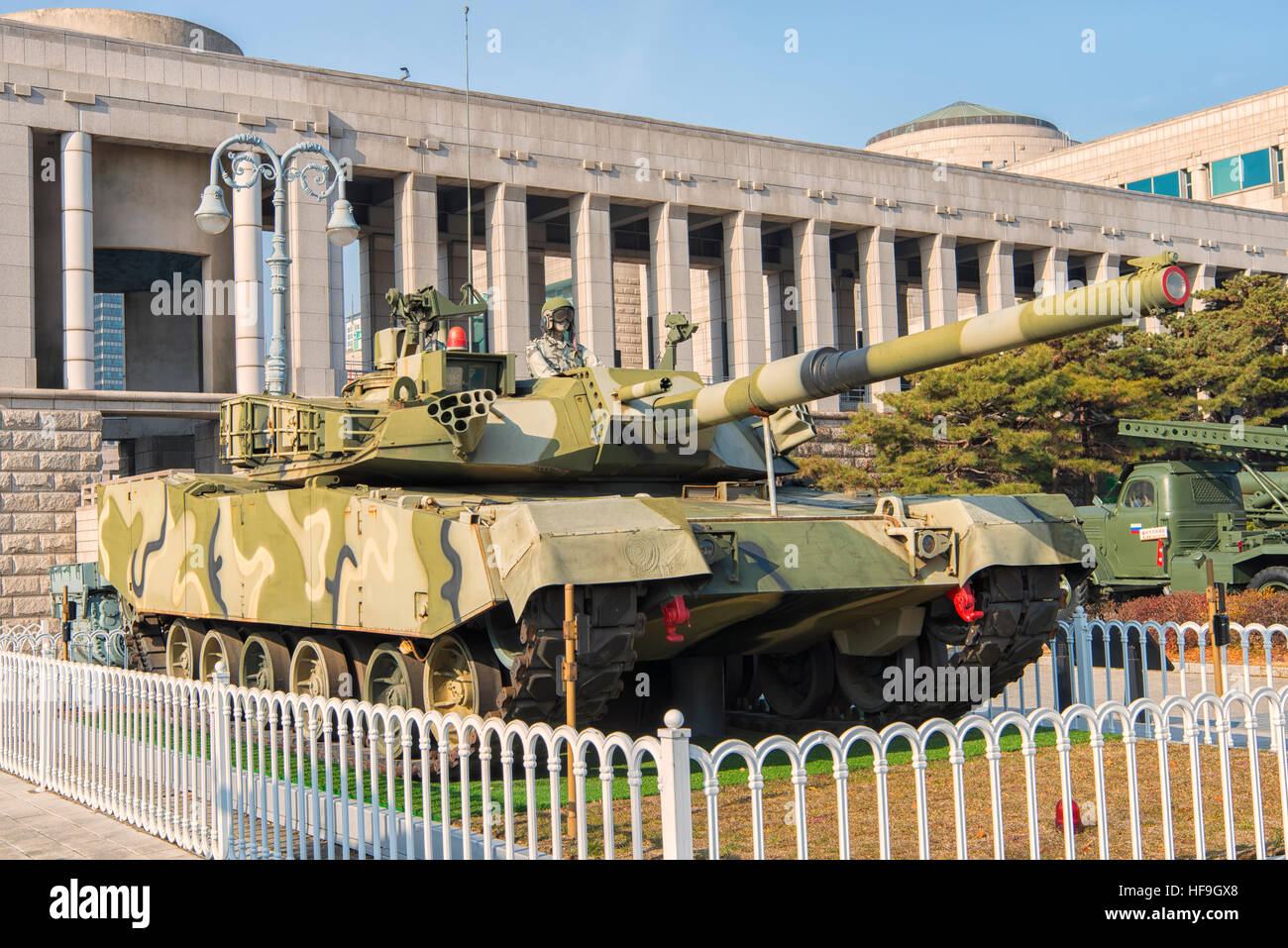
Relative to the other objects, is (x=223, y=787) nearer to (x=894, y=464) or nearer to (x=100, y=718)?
(x=100, y=718)

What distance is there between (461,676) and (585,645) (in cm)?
162

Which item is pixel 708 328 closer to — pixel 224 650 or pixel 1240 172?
pixel 1240 172

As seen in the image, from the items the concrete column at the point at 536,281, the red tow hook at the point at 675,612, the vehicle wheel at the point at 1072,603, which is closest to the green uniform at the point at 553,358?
the red tow hook at the point at 675,612

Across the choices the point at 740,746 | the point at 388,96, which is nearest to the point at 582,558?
the point at 740,746

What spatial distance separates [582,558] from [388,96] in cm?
2072

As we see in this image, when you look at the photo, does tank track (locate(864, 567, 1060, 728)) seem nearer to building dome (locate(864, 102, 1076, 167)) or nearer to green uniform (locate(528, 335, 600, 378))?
green uniform (locate(528, 335, 600, 378))

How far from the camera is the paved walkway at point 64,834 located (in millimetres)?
7934

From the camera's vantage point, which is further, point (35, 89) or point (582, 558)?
point (35, 89)

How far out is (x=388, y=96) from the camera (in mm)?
27312

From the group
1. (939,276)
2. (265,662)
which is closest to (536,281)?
(939,276)

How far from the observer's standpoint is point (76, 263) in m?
24.0

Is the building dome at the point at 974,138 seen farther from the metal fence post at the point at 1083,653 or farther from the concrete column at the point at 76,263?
the metal fence post at the point at 1083,653

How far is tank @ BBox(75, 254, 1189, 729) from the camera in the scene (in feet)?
29.0

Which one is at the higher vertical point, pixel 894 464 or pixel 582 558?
pixel 894 464
